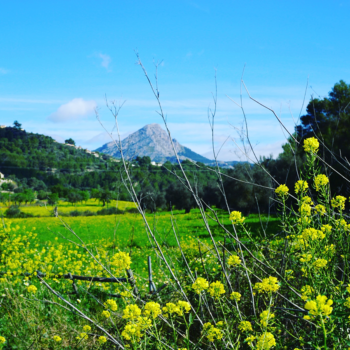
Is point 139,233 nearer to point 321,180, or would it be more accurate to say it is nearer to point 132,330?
point 321,180

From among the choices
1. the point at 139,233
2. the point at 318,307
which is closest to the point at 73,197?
the point at 139,233

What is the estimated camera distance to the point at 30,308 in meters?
4.11

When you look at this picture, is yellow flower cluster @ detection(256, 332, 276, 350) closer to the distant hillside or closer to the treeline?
the treeline

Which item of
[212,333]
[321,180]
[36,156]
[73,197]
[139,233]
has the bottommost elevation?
[73,197]

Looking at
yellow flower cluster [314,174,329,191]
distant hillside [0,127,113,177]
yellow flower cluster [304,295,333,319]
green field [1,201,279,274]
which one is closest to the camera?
yellow flower cluster [304,295,333,319]

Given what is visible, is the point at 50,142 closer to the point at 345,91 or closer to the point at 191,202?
the point at 191,202

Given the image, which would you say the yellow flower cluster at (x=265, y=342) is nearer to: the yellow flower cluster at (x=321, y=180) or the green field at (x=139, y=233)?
the green field at (x=139, y=233)

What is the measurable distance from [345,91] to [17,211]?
127 feet

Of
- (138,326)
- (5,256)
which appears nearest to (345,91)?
(5,256)

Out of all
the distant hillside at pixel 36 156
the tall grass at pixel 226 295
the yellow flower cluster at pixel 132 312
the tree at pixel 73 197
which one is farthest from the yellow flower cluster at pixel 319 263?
the distant hillside at pixel 36 156

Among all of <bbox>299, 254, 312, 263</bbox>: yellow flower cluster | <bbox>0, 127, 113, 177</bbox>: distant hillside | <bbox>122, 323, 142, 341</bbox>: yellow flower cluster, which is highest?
<bbox>0, 127, 113, 177</bbox>: distant hillside

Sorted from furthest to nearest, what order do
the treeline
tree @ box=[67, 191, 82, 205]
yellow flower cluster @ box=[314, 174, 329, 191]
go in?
1. tree @ box=[67, 191, 82, 205]
2. the treeline
3. yellow flower cluster @ box=[314, 174, 329, 191]

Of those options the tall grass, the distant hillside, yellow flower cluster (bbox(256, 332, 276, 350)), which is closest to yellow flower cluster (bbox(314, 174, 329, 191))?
the tall grass

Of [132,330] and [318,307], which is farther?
[132,330]
